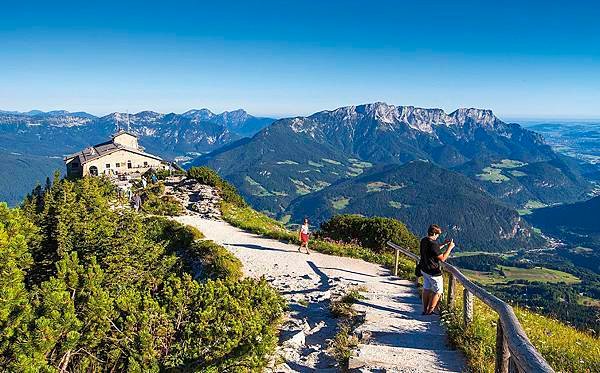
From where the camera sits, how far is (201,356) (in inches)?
253

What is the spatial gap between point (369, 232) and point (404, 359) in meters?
23.5

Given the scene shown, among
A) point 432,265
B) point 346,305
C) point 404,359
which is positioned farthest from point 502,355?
point 346,305

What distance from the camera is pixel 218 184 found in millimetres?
46906

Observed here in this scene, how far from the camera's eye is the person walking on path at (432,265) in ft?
36.7

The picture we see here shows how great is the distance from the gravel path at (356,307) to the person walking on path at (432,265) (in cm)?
55

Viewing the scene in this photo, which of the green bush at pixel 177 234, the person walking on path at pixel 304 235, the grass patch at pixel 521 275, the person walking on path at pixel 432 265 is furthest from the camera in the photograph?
the grass patch at pixel 521 275

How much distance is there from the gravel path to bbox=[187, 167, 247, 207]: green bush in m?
19.3

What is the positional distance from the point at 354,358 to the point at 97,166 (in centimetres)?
6742

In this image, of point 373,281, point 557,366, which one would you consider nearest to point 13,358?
point 557,366

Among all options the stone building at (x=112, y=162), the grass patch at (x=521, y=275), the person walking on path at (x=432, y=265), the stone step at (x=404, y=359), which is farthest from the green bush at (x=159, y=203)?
the grass patch at (x=521, y=275)

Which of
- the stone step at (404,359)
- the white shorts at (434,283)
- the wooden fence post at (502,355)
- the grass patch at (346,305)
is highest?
the wooden fence post at (502,355)

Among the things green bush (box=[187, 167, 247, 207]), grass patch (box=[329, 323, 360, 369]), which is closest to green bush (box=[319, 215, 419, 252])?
green bush (box=[187, 167, 247, 207])

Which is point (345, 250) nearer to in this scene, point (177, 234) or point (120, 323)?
point (177, 234)

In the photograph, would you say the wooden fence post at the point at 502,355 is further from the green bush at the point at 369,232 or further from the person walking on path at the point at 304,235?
the green bush at the point at 369,232
